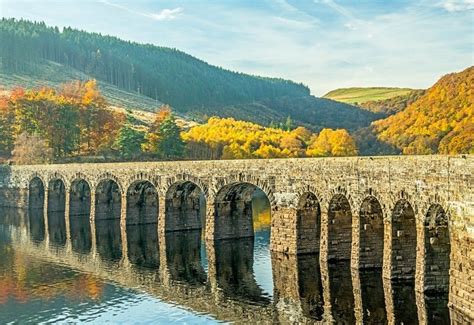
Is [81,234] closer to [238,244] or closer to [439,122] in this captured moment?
[238,244]

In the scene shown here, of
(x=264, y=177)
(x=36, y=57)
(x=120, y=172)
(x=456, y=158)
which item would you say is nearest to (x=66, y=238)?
(x=120, y=172)

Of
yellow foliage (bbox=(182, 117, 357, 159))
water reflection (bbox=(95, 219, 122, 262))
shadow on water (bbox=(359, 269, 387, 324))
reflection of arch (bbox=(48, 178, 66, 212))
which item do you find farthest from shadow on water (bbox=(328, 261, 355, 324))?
yellow foliage (bbox=(182, 117, 357, 159))

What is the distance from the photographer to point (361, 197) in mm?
33375

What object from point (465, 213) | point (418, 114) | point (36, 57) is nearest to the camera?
point (465, 213)

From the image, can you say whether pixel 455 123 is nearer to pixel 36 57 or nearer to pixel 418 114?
pixel 418 114

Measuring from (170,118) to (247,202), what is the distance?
203ft

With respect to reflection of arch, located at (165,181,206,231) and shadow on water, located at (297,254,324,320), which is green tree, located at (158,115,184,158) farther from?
shadow on water, located at (297,254,324,320)

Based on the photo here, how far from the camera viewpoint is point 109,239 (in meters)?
52.6

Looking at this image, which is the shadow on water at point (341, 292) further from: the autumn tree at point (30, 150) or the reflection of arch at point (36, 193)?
the autumn tree at point (30, 150)

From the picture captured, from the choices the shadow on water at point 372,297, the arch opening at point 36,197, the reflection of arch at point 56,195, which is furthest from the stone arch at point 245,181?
the arch opening at point 36,197

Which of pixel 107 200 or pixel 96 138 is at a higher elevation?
pixel 96 138

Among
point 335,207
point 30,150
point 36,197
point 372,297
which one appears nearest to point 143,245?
point 335,207

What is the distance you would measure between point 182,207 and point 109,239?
6771 mm

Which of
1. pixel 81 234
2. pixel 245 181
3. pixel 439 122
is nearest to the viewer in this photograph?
pixel 245 181
